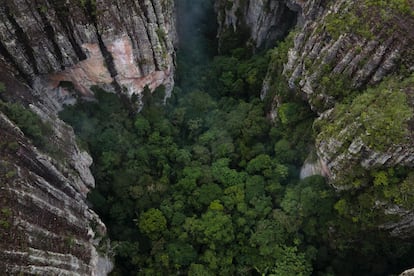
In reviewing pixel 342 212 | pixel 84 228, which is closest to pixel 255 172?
pixel 342 212

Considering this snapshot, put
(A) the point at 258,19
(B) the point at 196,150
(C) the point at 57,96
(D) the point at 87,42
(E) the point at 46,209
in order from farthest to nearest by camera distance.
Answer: (A) the point at 258,19, (B) the point at 196,150, (C) the point at 57,96, (D) the point at 87,42, (E) the point at 46,209

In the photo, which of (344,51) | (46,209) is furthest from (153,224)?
(344,51)

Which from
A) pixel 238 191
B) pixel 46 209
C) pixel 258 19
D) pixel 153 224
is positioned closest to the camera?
pixel 46 209

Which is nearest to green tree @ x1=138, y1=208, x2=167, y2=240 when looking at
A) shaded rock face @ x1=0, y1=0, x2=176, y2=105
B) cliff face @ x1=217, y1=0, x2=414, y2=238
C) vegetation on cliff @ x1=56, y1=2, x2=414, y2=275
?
vegetation on cliff @ x1=56, y1=2, x2=414, y2=275

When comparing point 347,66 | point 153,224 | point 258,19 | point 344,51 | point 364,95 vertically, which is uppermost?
point 258,19

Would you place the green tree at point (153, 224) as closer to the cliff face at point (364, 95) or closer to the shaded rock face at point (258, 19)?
the cliff face at point (364, 95)

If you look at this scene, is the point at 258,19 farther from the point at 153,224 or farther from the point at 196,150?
the point at 153,224

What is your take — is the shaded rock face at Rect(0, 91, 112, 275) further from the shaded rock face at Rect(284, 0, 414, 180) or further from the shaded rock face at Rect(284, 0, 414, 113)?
the shaded rock face at Rect(284, 0, 414, 113)
